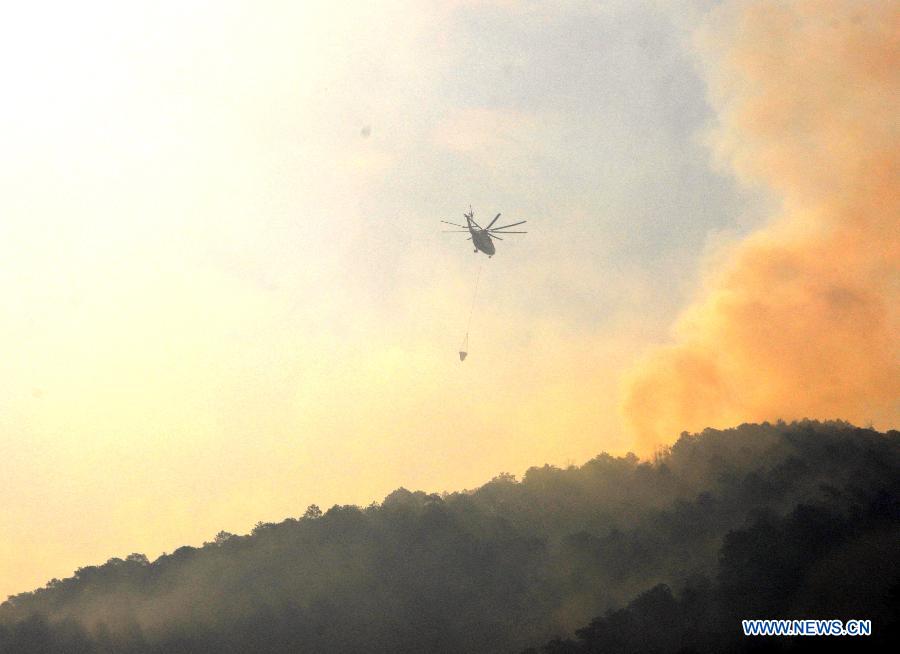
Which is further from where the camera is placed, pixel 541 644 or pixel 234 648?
pixel 234 648

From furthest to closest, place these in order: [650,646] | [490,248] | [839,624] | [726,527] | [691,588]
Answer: [726,527] → [691,588] → [650,646] → [839,624] → [490,248]

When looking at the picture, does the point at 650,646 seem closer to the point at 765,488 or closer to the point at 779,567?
the point at 779,567

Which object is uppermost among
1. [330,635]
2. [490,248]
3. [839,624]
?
[490,248]

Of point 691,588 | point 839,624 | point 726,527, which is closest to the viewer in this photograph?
point 839,624

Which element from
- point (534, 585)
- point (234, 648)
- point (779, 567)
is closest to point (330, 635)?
point (234, 648)

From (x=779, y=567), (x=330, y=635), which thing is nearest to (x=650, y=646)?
(x=779, y=567)

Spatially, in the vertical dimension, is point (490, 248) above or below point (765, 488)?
above

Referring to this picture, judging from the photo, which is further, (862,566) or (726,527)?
(726,527)

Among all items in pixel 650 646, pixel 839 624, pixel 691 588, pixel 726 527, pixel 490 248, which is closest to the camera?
pixel 490 248

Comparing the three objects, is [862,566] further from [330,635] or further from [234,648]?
[234,648]
